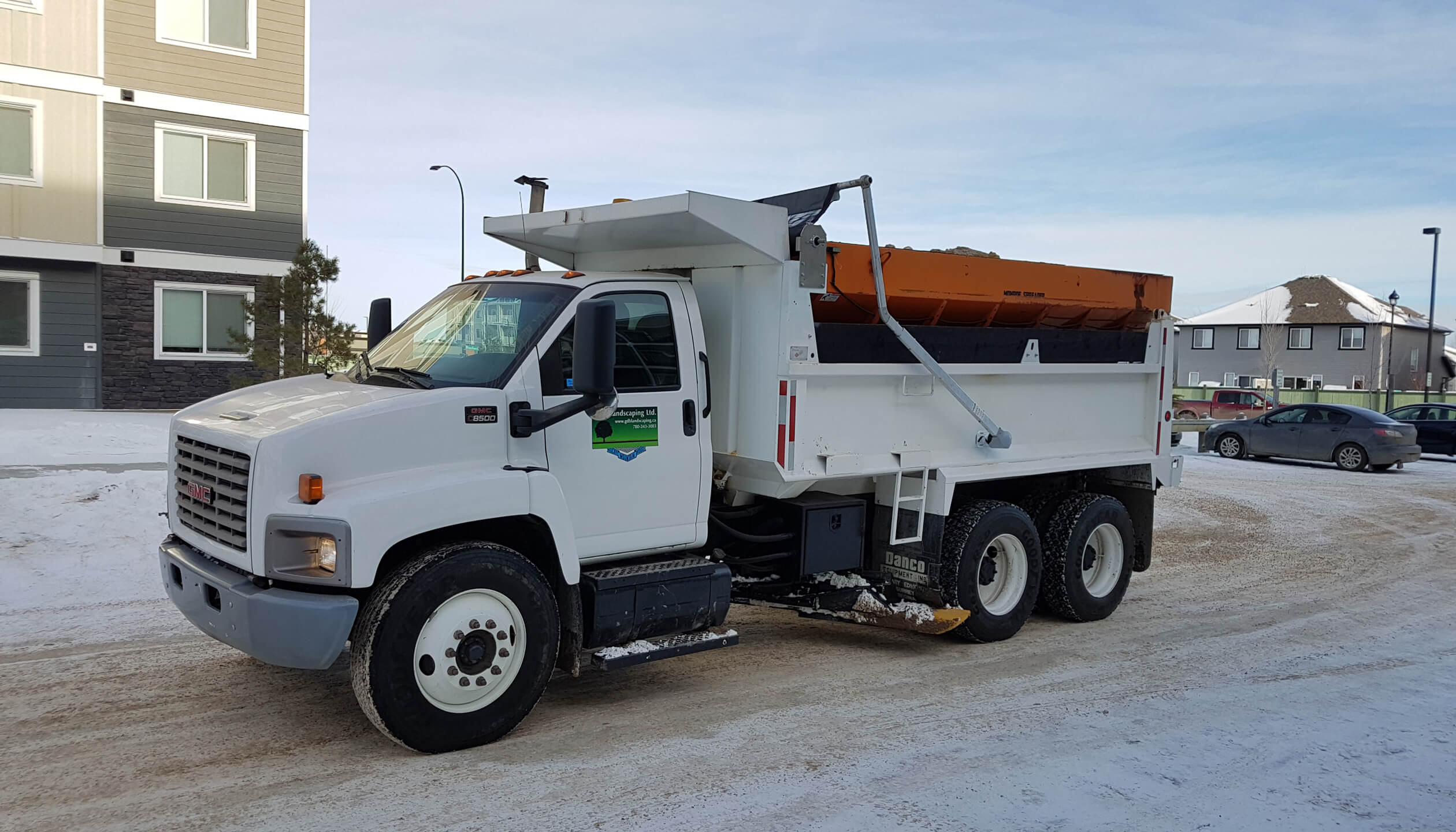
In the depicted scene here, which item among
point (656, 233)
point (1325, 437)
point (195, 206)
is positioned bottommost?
point (1325, 437)

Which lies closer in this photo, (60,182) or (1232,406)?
(60,182)

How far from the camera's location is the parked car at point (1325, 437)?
70.8ft

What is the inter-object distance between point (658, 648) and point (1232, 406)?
1337 inches

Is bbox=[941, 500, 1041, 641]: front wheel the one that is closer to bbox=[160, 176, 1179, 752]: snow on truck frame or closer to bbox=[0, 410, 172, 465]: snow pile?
bbox=[160, 176, 1179, 752]: snow on truck frame

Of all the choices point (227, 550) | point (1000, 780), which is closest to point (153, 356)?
point (227, 550)

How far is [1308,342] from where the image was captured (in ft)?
189

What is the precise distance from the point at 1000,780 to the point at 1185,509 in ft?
37.8

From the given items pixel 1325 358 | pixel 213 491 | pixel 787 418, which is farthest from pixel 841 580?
pixel 1325 358

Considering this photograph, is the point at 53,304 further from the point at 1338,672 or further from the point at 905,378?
the point at 1338,672

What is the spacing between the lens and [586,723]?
576 centimetres

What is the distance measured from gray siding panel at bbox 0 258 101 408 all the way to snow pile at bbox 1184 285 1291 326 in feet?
182

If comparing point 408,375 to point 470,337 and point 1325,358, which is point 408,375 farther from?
point 1325,358

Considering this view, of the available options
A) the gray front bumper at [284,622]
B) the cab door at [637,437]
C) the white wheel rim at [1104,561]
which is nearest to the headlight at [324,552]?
the gray front bumper at [284,622]

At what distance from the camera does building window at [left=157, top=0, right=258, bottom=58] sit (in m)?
19.9
